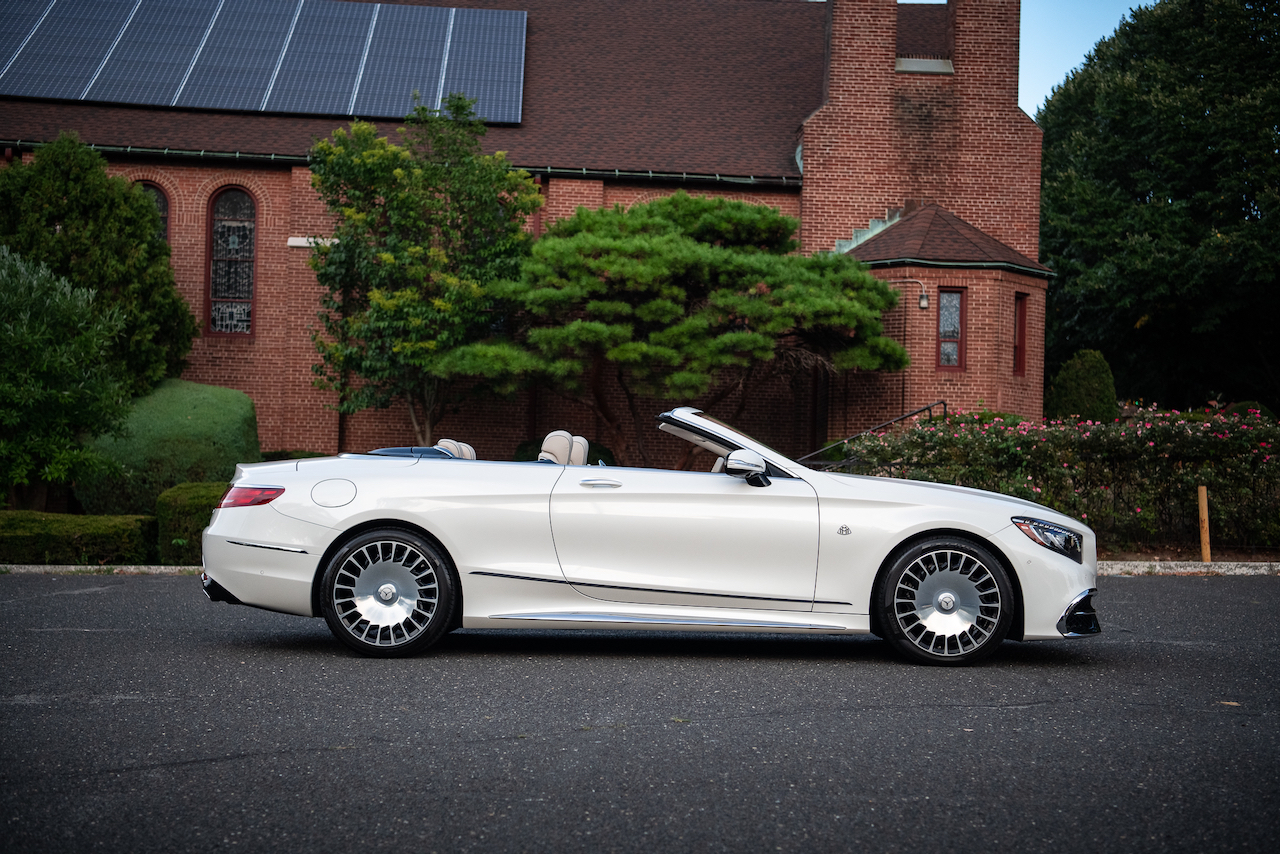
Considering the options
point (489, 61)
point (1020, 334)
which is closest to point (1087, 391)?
point (1020, 334)

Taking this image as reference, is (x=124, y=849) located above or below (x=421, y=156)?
below

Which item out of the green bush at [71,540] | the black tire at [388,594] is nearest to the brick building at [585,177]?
the green bush at [71,540]

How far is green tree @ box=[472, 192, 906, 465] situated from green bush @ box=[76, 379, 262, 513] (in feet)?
14.4

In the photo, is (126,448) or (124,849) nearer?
(124,849)

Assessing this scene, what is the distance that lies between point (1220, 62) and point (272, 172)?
905 inches

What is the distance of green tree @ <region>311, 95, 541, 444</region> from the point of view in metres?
19.5

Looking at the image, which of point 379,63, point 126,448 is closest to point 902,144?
point 379,63

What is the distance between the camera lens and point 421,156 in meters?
20.9

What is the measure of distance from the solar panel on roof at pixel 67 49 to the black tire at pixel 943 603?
77.8ft

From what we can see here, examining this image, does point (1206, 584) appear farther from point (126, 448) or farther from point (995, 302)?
point (126, 448)

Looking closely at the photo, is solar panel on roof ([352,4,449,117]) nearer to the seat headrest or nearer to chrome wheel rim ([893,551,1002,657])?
the seat headrest

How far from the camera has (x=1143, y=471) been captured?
42.4ft

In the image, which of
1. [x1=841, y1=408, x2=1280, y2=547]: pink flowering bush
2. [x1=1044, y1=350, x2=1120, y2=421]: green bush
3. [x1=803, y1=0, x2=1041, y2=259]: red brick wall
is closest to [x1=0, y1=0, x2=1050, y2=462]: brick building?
[x1=803, y1=0, x2=1041, y2=259]: red brick wall

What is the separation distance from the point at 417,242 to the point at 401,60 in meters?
7.11
